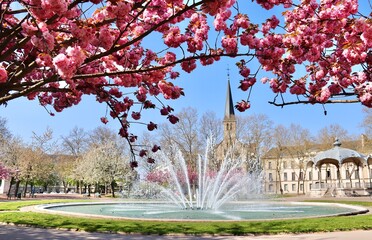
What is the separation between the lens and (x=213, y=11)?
12.9 ft

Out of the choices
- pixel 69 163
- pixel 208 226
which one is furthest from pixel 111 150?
pixel 208 226

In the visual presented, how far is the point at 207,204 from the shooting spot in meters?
18.7

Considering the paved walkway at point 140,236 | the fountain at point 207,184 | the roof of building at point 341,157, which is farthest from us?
the roof of building at point 341,157

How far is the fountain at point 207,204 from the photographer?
1466 centimetres

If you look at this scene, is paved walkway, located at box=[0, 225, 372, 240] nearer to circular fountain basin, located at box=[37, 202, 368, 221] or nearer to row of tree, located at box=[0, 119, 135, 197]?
circular fountain basin, located at box=[37, 202, 368, 221]

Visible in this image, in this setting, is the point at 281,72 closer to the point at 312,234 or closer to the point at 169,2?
the point at 169,2

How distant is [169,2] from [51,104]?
4.37 metres

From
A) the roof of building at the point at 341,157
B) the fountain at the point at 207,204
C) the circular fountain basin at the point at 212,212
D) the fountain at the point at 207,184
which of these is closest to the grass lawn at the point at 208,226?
the circular fountain basin at the point at 212,212

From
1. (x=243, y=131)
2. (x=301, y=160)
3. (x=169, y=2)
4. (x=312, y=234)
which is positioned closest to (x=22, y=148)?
(x=243, y=131)

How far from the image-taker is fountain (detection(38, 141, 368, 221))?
14.7 meters

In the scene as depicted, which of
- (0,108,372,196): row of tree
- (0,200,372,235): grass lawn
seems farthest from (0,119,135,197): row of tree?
(0,200,372,235): grass lawn

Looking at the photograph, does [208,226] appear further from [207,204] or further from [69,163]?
[69,163]

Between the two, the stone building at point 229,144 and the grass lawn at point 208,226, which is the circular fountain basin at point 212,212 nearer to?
the grass lawn at point 208,226

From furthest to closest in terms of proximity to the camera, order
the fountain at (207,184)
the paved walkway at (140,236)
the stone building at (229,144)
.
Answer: the stone building at (229,144) → the fountain at (207,184) → the paved walkway at (140,236)
